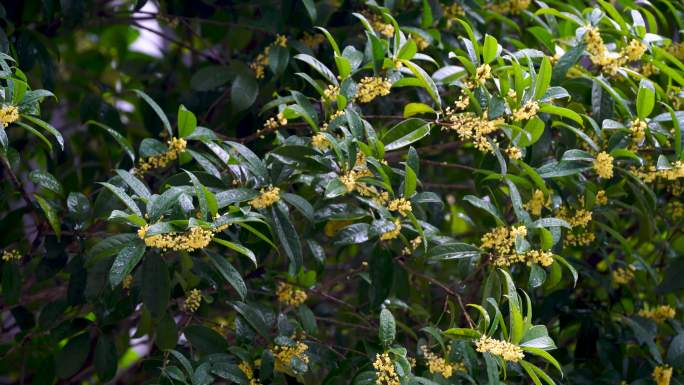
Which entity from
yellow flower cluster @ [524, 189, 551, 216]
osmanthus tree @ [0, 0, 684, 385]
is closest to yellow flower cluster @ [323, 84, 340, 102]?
osmanthus tree @ [0, 0, 684, 385]

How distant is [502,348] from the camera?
4.84 ft

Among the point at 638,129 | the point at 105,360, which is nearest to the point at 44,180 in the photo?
the point at 105,360

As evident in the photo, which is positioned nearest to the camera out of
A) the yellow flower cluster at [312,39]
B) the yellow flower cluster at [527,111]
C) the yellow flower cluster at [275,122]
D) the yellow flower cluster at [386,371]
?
the yellow flower cluster at [386,371]

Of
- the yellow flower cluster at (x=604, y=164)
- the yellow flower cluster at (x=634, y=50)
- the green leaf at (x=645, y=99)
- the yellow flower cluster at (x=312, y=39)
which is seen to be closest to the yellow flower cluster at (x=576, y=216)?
the yellow flower cluster at (x=604, y=164)

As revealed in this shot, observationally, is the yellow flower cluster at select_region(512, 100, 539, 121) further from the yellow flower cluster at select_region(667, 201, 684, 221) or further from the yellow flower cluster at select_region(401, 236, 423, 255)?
the yellow flower cluster at select_region(667, 201, 684, 221)

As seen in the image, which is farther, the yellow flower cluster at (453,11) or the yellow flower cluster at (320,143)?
the yellow flower cluster at (453,11)

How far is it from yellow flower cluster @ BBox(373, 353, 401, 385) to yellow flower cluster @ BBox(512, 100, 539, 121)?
48 centimetres

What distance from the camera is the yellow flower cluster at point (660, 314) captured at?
2.10 meters

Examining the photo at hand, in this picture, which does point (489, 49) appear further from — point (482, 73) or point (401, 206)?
point (401, 206)

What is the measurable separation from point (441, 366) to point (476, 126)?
0.43 metres

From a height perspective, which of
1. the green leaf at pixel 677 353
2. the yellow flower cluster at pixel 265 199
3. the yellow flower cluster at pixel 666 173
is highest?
the yellow flower cluster at pixel 265 199

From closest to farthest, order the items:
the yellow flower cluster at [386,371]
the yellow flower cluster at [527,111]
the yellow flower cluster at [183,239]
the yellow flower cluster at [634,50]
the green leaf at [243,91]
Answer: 1. the yellow flower cluster at [183,239]
2. the yellow flower cluster at [386,371]
3. the yellow flower cluster at [527,111]
4. the yellow flower cluster at [634,50]
5. the green leaf at [243,91]

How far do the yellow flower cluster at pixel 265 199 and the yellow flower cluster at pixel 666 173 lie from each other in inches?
28.5

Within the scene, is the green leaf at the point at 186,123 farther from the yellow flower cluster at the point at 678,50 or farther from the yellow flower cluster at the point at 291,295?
the yellow flower cluster at the point at 678,50
